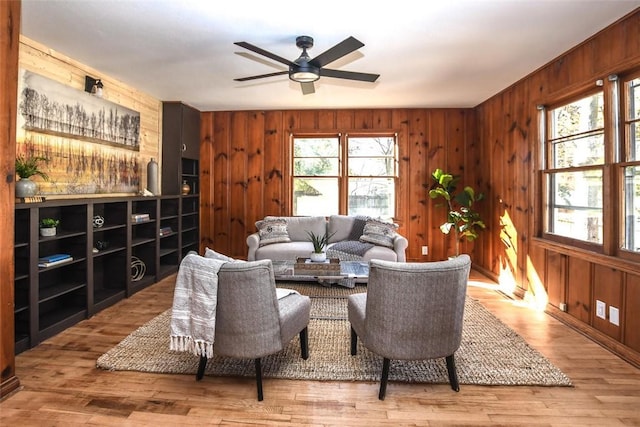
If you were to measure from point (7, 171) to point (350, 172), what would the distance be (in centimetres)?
442

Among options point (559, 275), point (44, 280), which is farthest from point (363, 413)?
point (44, 280)

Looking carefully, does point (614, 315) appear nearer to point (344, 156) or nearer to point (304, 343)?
point (304, 343)

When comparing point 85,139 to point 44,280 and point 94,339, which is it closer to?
point 44,280

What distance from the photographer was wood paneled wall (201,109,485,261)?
566cm

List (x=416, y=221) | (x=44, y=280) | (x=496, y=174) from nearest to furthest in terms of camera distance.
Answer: (x=44, y=280), (x=496, y=174), (x=416, y=221)

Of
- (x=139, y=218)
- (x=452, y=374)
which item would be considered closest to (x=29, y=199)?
(x=139, y=218)

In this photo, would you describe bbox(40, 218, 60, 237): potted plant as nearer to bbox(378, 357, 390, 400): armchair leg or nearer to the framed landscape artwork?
the framed landscape artwork

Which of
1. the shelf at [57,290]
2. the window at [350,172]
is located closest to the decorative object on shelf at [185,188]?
the window at [350,172]

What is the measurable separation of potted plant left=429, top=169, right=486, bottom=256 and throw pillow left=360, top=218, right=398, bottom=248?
85cm

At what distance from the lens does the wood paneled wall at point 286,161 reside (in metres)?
5.66

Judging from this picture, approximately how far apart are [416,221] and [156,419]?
467 centimetres

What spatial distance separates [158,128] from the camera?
5340 millimetres

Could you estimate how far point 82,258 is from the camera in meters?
3.36

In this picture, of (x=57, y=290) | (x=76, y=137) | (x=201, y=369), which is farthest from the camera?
(x=76, y=137)
